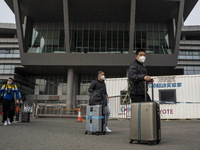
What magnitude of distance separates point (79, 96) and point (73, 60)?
9168 millimetres

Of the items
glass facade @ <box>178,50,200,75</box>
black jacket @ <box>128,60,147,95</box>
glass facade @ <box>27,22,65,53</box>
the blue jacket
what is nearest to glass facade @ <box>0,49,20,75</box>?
glass facade @ <box>27,22,65,53</box>

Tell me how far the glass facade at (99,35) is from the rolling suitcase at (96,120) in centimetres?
2646

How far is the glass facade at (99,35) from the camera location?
3334 centimetres

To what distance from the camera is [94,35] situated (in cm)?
3444

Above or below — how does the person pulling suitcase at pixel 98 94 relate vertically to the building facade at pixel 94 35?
below

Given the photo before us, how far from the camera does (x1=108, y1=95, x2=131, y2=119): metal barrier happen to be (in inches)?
609

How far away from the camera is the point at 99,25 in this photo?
34.8 metres

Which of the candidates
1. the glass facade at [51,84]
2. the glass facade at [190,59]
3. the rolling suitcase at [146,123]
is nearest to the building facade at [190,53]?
the glass facade at [190,59]

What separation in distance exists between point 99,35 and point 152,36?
840cm

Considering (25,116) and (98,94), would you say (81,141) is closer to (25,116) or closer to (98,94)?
(98,94)

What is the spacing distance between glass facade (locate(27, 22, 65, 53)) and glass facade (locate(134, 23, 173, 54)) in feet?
39.4

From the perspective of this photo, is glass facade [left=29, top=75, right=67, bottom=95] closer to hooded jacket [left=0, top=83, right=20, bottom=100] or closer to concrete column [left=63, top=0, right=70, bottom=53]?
concrete column [left=63, top=0, right=70, bottom=53]

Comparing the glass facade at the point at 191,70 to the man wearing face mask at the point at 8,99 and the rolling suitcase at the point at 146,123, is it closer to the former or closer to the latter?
the man wearing face mask at the point at 8,99

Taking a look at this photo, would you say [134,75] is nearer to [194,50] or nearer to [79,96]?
[79,96]
